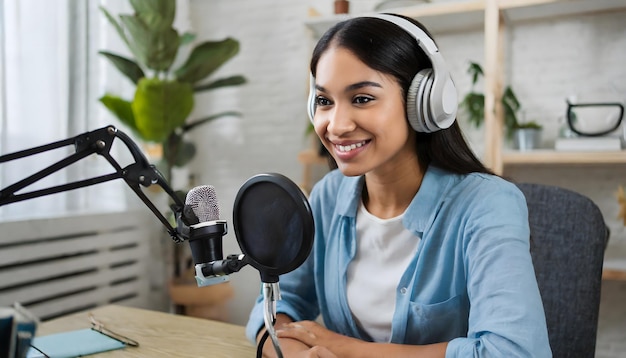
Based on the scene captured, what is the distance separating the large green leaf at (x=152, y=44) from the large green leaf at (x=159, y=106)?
114 millimetres

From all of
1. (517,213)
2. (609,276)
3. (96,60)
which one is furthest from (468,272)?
(96,60)

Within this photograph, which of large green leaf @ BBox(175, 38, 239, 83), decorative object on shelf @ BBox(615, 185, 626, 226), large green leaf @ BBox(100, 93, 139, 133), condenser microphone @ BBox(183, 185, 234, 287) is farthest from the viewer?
large green leaf @ BBox(175, 38, 239, 83)

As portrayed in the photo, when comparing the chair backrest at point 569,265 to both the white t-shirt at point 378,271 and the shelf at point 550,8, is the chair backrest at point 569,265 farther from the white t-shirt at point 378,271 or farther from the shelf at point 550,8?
the shelf at point 550,8

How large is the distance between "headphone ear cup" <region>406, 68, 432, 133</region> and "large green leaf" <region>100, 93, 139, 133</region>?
204 cm

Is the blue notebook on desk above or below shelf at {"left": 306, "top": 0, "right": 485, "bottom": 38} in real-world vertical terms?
below

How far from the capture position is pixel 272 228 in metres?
0.70

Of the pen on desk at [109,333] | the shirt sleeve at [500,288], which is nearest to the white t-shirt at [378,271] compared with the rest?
the shirt sleeve at [500,288]

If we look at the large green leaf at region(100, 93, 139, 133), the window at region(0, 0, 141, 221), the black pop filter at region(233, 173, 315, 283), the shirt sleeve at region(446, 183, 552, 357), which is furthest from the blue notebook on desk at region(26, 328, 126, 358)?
the large green leaf at region(100, 93, 139, 133)

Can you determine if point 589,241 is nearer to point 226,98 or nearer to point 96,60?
point 96,60

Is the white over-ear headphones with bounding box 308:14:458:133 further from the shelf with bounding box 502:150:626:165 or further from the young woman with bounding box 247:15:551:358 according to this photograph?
the shelf with bounding box 502:150:626:165

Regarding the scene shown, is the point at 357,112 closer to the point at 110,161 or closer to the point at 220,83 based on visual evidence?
the point at 110,161

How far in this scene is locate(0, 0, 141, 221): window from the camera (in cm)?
258

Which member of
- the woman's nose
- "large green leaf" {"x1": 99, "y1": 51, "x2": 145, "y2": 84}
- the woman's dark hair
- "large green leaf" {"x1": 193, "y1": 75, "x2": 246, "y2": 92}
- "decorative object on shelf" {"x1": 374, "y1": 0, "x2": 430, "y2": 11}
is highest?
"decorative object on shelf" {"x1": 374, "y1": 0, "x2": 430, "y2": 11}

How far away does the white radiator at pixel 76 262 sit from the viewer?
8.04ft
